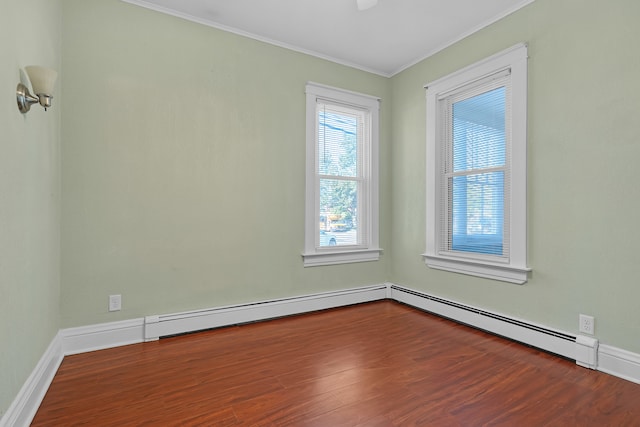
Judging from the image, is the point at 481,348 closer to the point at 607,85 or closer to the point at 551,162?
the point at 551,162

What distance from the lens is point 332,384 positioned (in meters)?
2.09

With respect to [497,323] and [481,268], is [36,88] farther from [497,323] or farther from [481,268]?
[497,323]

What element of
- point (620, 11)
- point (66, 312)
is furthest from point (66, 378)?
point (620, 11)

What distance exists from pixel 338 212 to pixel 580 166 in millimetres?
2229

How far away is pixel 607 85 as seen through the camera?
2.29m

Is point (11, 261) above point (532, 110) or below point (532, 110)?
below

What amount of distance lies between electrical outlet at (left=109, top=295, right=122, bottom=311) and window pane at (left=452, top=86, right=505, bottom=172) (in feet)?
10.9

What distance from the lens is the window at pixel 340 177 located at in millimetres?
3609

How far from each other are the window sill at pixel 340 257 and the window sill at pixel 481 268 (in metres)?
0.62

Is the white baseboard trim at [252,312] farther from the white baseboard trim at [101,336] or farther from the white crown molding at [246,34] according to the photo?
the white crown molding at [246,34]

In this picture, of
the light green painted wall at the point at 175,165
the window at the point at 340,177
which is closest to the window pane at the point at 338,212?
the window at the point at 340,177

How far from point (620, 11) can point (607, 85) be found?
480 millimetres

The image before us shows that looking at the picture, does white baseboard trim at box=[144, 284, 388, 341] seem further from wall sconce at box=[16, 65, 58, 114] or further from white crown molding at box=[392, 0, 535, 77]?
white crown molding at box=[392, 0, 535, 77]

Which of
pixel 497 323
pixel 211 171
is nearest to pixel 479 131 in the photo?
pixel 497 323
